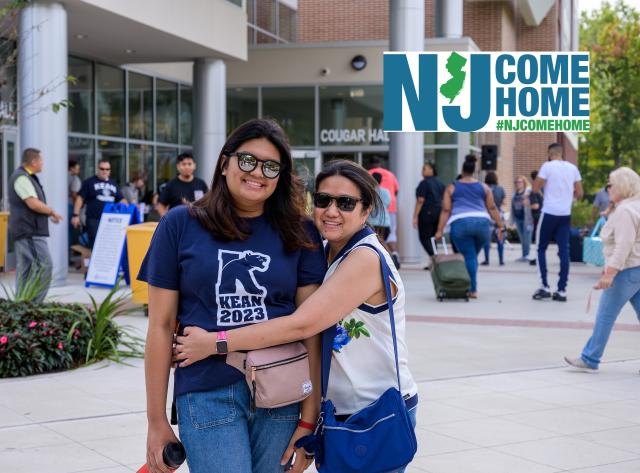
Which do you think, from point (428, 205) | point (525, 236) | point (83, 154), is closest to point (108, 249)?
point (428, 205)

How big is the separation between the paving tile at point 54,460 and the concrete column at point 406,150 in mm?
14863

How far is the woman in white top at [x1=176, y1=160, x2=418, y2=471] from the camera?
2.91 metres

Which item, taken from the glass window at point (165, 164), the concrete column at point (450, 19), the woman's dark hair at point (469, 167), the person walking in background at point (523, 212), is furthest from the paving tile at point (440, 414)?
the concrete column at point (450, 19)

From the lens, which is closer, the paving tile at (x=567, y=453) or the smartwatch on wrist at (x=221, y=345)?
the smartwatch on wrist at (x=221, y=345)

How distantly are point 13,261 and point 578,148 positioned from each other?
4828cm

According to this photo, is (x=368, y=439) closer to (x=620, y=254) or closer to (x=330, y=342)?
(x=330, y=342)

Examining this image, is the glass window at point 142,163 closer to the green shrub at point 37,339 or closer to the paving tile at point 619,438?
the green shrub at point 37,339

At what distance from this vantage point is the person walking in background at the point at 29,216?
1110 centimetres

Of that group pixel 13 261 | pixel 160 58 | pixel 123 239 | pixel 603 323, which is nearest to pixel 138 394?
pixel 603 323

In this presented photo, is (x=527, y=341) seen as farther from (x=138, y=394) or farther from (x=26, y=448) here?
(x=26, y=448)

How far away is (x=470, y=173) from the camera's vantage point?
1331 cm

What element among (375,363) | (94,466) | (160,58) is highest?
(160,58)

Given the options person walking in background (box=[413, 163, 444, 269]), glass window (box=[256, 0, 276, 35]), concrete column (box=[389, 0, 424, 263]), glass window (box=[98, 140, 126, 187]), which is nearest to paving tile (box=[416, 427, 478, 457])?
person walking in background (box=[413, 163, 444, 269])

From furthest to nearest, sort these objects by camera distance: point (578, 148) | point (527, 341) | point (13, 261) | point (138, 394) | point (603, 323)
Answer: point (578, 148) → point (13, 261) → point (527, 341) → point (603, 323) → point (138, 394)
